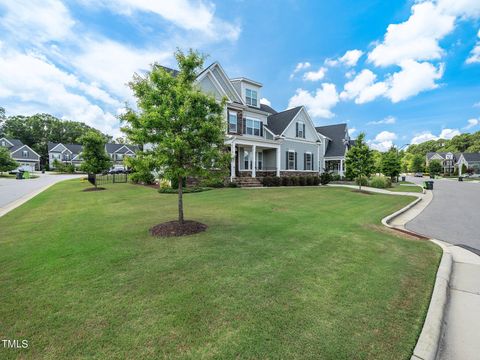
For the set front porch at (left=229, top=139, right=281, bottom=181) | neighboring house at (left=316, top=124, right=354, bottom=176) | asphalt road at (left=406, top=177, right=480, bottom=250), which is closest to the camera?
asphalt road at (left=406, top=177, right=480, bottom=250)

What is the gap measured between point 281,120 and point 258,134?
14.1ft

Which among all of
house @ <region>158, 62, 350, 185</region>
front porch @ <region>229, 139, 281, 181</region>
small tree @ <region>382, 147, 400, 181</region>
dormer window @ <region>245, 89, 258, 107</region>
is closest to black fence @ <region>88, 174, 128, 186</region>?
→ house @ <region>158, 62, 350, 185</region>

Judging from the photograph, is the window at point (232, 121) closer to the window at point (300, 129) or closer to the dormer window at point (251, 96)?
the dormer window at point (251, 96)

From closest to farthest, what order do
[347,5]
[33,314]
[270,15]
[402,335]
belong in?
[402,335], [33,314], [347,5], [270,15]

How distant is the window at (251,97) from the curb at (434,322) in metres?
22.4

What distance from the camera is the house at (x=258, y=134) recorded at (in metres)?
20.4

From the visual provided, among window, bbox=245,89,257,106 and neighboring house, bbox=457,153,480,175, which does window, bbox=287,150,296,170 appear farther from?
neighboring house, bbox=457,153,480,175

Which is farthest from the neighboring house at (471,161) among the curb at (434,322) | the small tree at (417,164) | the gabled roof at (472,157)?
the curb at (434,322)

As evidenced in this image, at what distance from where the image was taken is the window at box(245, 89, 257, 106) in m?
24.1

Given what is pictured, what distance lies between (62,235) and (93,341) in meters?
5.12

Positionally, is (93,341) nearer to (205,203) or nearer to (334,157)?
(205,203)

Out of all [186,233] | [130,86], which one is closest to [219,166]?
[186,233]

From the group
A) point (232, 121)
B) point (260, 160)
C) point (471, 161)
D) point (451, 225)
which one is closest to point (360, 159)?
point (260, 160)

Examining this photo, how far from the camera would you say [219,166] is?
718 cm
